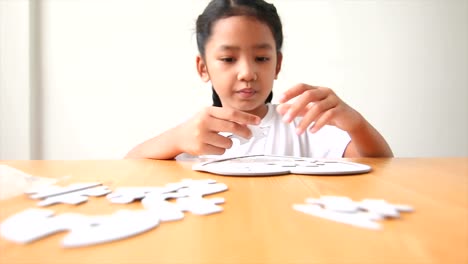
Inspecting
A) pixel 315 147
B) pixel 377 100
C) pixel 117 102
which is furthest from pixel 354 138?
pixel 117 102

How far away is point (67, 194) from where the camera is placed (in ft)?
1.18

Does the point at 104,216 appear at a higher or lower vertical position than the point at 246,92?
lower

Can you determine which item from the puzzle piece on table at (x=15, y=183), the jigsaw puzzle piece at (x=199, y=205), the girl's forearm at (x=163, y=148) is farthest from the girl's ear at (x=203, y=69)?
the jigsaw puzzle piece at (x=199, y=205)

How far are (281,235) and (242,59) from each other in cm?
73

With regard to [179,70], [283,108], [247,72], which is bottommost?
[283,108]

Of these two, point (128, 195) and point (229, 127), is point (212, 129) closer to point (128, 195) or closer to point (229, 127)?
point (229, 127)

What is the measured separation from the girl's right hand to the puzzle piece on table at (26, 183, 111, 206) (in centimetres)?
29

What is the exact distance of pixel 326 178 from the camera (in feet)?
1.54

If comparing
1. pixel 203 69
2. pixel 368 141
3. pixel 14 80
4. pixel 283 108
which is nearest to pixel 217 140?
pixel 283 108

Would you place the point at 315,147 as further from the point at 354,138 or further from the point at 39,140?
the point at 39,140

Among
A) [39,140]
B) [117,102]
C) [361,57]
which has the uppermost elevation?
[361,57]

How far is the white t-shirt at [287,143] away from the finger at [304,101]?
0.32 meters

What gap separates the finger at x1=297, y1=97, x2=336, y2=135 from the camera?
634mm

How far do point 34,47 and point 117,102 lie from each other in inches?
19.3
